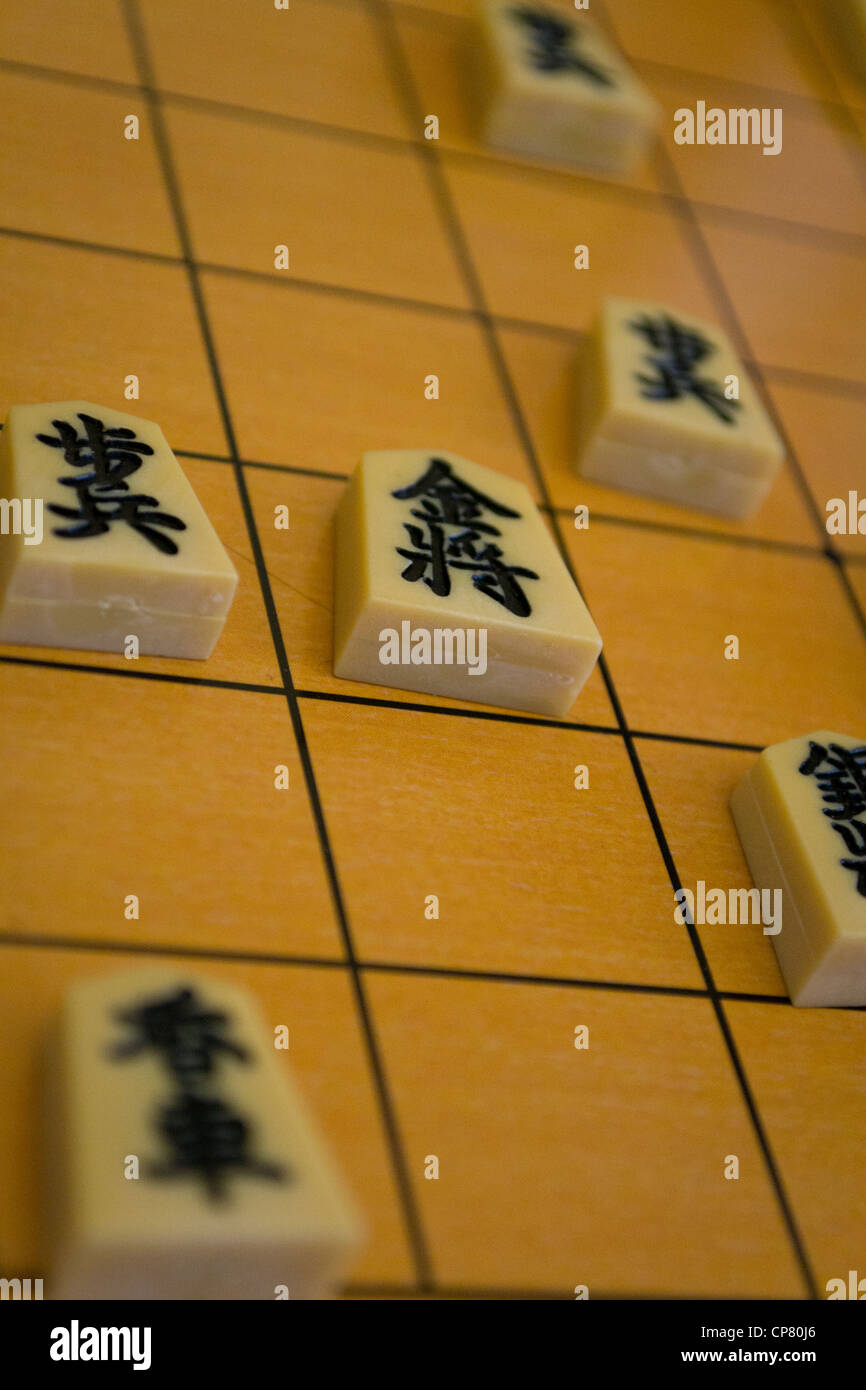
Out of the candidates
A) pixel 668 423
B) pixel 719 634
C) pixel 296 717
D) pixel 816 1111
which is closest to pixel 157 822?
pixel 296 717

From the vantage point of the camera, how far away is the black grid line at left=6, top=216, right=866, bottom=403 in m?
2.62

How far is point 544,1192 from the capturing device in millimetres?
1812

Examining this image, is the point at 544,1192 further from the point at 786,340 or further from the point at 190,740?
the point at 786,340

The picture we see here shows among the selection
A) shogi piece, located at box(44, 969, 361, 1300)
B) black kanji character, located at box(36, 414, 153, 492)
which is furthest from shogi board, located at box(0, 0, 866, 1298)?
black kanji character, located at box(36, 414, 153, 492)

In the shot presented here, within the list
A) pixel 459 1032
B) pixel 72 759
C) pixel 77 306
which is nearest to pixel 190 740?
pixel 72 759

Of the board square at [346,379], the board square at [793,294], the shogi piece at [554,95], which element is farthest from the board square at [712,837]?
the shogi piece at [554,95]

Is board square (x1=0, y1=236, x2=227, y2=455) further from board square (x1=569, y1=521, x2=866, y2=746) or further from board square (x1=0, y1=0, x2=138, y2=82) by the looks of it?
board square (x1=569, y1=521, x2=866, y2=746)

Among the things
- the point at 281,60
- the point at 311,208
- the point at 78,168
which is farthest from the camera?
the point at 281,60

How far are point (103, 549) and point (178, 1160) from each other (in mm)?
854

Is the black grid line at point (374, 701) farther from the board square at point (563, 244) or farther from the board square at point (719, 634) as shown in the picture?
the board square at point (563, 244)

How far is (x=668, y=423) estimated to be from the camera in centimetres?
268

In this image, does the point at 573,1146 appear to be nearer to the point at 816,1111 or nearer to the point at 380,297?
the point at 816,1111

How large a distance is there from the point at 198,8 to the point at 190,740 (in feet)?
Answer: 6.73

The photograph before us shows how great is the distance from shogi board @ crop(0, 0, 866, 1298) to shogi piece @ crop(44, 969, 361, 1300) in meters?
0.12
